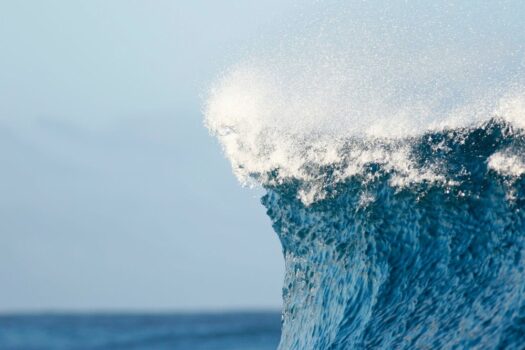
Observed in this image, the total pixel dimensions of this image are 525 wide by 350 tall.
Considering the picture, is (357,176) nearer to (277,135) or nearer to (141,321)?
(277,135)

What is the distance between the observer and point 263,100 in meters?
6.07

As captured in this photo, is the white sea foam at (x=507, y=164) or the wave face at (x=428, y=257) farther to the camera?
the white sea foam at (x=507, y=164)

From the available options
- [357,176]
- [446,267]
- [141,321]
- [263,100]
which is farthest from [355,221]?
[141,321]

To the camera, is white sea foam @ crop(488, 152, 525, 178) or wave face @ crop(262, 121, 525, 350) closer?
wave face @ crop(262, 121, 525, 350)

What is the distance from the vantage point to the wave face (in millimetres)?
4688

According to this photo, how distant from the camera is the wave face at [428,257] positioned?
4688 mm

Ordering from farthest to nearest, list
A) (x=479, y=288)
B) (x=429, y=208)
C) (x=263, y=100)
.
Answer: (x=263, y=100), (x=429, y=208), (x=479, y=288)

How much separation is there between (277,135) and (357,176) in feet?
2.17

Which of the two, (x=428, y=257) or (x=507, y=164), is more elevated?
(x=507, y=164)

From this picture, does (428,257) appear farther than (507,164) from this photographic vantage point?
Yes

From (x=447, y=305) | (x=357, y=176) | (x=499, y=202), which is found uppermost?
(x=357, y=176)

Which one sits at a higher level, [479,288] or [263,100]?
[263,100]

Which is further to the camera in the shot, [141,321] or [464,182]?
[141,321]

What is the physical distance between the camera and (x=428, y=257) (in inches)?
198
